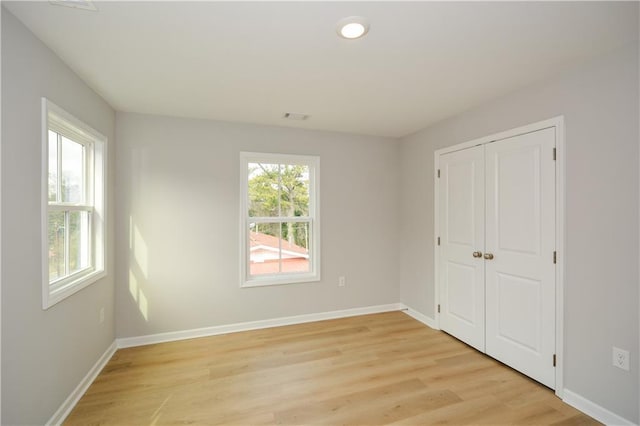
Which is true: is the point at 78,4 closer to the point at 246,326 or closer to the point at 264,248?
the point at 264,248

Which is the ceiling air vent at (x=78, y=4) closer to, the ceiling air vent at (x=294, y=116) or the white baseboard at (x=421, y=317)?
the ceiling air vent at (x=294, y=116)

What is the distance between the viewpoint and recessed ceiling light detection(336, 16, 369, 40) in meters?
1.64

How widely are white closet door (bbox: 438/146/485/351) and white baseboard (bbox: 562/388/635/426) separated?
0.81 m

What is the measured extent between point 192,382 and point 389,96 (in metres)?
2.98

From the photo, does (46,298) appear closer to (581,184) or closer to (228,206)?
(228,206)

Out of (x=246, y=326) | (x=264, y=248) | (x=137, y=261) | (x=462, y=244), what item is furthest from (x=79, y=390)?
(x=462, y=244)

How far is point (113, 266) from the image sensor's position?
3072 mm

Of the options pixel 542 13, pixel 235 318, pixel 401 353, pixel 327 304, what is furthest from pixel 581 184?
pixel 235 318

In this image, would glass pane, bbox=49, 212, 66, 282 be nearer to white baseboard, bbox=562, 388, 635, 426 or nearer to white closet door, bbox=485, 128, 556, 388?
white closet door, bbox=485, 128, 556, 388

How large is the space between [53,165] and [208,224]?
1.53 metres

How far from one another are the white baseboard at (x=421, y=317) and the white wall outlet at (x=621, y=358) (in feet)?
5.70

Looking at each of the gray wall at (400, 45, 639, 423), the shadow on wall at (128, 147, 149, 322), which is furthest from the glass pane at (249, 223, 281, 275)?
the gray wall at (400, 45, 639, 423)

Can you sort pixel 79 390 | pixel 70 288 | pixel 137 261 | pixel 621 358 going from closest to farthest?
pixel 621 358
pixel 70 288
pixel 79 390
pixel 137 261

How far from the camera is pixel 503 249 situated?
8.98 ft
